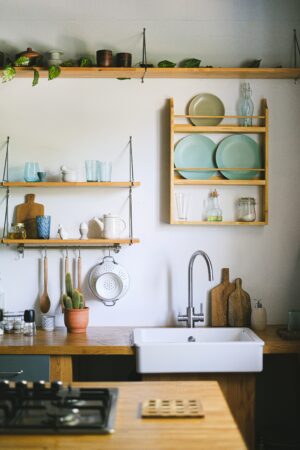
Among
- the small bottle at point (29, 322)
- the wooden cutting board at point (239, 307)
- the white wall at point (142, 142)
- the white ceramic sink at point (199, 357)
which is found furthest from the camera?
the white wall at point (142, 142)

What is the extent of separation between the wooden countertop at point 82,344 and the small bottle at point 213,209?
78 centimetres

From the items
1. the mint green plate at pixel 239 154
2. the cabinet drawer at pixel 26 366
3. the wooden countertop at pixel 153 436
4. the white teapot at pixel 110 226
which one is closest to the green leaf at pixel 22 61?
the white teapot at pixel 110 226

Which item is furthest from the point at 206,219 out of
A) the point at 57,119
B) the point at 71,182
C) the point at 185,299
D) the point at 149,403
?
the point at 149,403

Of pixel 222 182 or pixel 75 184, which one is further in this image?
pixel 222 182

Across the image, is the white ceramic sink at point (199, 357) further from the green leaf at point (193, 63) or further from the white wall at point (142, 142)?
the green leaf at point (193, 63)

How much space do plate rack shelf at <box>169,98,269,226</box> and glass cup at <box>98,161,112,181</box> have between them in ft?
1.29

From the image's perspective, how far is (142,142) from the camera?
388cm

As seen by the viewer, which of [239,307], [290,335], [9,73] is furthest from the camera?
[239,307]

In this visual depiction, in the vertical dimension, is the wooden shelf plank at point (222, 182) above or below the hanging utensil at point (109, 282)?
above

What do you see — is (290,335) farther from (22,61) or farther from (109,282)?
(22,61)

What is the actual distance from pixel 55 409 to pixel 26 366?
138 centimetres

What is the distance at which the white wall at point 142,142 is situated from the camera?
387cm

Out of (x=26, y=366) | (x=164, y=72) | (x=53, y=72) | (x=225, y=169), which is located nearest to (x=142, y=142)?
(x=164, y=72)

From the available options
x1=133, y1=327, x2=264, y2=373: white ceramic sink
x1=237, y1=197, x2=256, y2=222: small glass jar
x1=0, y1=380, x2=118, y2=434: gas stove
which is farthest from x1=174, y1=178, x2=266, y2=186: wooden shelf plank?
x1=0, y1=380, x2=118, y2=434: gas stove
